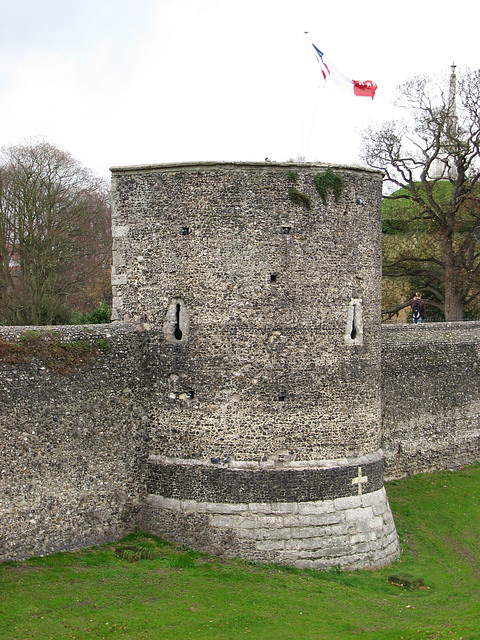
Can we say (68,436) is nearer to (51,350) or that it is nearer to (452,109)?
(51,350)

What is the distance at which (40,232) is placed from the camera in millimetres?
31234

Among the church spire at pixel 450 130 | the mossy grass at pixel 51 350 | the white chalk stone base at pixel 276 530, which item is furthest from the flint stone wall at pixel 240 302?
the church spire at pixel 450 130

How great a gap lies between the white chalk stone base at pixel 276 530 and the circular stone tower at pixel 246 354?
0.07 ft

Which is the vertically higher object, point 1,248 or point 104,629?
point 1,248

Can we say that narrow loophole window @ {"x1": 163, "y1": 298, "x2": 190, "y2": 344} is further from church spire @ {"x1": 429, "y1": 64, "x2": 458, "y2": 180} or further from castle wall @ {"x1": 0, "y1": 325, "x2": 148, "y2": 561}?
church spire @ {"x1": 429, "y1": 64, "x2": 458, "y2": 180}

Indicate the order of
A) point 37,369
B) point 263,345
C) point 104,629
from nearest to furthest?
point 104,629 < point 37,369 < point 263,345

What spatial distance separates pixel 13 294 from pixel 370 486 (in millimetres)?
19361

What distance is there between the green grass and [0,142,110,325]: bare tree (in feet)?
56.3

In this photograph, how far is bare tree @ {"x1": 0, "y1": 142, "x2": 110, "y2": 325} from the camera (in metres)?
30.6

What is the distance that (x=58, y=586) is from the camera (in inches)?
527

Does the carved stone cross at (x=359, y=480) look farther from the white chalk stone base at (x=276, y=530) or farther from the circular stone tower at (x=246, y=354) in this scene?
the white chalk stone base at (x=276, y=530)

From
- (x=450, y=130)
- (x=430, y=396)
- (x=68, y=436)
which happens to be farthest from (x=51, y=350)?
(x=450, y=130)

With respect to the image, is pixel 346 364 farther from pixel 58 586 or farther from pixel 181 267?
pixel 58 586

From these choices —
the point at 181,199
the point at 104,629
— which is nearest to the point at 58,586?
the point at 104,629
